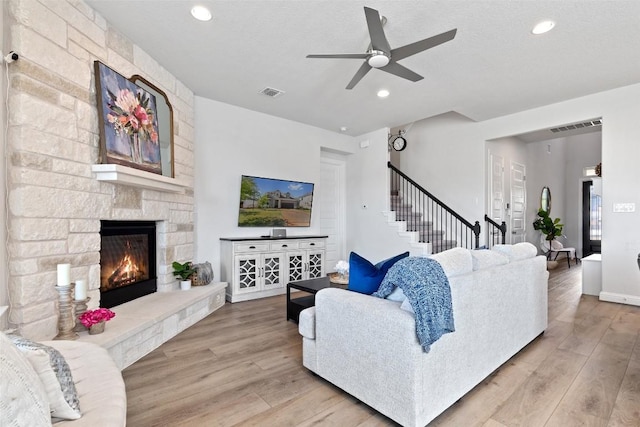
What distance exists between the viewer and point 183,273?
12.1 feet

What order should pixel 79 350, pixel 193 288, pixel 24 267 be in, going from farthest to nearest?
pixel 193 288 < pixel 24 267 < pixel 79 350

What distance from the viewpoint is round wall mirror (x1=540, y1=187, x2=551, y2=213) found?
26.0 ft

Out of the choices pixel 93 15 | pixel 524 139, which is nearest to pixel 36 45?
pixel 93 15

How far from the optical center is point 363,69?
2.91m

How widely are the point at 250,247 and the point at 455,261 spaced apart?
3067mm

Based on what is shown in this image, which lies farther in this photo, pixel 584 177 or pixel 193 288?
pixel 584 177

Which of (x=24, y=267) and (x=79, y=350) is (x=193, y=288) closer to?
(x=24, y=267)

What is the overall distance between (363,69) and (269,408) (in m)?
2.76

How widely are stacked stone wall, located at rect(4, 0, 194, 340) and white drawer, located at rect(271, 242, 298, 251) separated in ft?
6.71

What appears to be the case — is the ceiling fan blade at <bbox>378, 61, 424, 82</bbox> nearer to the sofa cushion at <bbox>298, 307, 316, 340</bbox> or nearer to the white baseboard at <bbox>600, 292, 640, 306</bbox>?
the sofa cushion at <bbox>298, 307, 316, 340</bbox>

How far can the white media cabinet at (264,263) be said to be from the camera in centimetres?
432

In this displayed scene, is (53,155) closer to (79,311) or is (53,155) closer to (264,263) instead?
(79,311)

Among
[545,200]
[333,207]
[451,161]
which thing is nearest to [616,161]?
[451,161]

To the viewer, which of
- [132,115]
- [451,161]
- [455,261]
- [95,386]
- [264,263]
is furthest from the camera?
[451,161]
